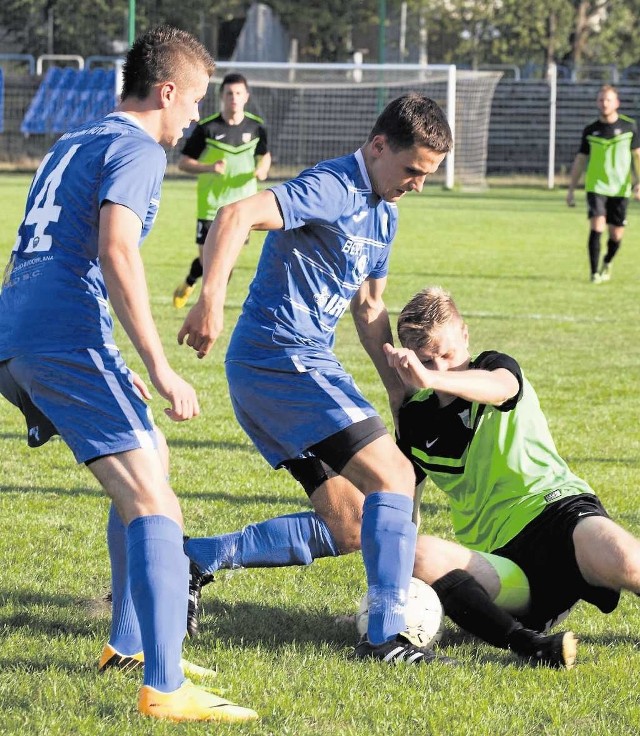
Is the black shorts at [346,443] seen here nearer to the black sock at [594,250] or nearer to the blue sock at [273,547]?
the blue sock at [273,547]

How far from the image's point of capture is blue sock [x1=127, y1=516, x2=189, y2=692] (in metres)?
3.22

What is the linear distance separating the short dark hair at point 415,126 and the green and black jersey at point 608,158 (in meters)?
11.9

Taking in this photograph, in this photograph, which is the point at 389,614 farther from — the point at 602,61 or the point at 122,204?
the point at 602,61

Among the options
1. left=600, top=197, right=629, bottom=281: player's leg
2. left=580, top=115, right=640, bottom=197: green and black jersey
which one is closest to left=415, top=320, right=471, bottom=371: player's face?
left=600, top=197, right=629, bottom=281: player's leg

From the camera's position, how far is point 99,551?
4930 mm

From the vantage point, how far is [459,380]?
3.72 meters

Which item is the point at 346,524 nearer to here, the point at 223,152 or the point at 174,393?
the point at 174,393

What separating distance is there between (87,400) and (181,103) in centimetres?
87

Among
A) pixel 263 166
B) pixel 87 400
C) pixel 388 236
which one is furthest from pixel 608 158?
pixel 87 400

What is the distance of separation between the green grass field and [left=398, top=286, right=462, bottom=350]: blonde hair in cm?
98

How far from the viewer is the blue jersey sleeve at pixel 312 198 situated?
382 cm

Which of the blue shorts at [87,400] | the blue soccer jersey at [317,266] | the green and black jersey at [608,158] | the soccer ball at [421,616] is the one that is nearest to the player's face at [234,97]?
the green and black jersey at [608,158]

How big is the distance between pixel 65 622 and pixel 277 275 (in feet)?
4.38

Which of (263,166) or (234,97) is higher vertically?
(234,97)
